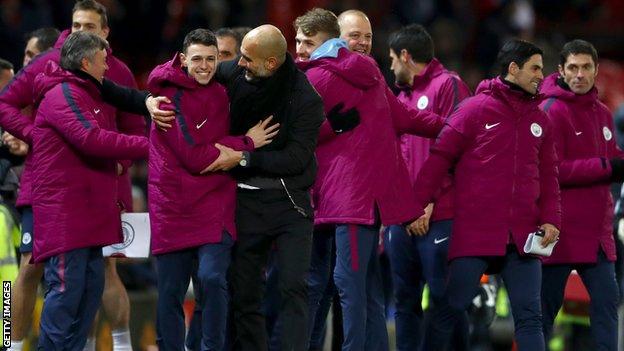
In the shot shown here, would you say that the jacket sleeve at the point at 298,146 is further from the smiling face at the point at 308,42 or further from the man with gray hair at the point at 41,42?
the man with gray hair at the point at 41,42

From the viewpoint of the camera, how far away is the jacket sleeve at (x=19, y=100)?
890cm

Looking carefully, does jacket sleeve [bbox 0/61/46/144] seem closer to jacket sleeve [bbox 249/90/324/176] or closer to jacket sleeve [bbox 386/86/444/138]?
jacket sleeve [bbox 249/90/324/176]

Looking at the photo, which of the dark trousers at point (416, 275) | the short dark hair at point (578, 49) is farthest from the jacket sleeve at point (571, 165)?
the dark trousers at point (416, 275)

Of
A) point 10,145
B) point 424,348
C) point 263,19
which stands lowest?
point 424,348

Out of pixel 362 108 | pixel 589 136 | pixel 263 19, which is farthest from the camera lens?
pixel 263 19

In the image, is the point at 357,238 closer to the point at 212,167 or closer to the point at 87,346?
the point at 212,167

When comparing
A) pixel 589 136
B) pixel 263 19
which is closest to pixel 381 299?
pixel 589 136

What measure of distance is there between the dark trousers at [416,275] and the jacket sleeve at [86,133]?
1751mm

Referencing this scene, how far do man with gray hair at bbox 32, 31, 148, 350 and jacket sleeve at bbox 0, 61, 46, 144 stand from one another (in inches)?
13.4

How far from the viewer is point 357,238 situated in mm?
8422

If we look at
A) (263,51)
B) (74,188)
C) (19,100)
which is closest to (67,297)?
(74,188)

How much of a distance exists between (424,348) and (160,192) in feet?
5.92

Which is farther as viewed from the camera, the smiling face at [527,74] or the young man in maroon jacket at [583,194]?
the young man in maroon jacket at [583,194]

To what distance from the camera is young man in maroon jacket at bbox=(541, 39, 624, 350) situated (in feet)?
29.9
